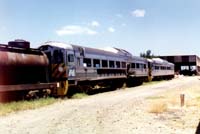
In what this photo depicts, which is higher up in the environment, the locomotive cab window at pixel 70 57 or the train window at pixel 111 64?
the locomotive cab window at pixel 70 57

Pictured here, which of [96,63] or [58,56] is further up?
[58,56]

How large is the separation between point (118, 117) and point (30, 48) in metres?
8.79

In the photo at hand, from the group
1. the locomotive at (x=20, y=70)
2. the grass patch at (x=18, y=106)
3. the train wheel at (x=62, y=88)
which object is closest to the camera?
the grass patch at (x=18, y=106)

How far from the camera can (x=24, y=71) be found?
66.4 ft

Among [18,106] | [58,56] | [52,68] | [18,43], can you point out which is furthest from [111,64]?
[18,106]

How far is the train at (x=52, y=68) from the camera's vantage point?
19078 millimetres

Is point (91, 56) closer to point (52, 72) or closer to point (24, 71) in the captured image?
point (52, 72)

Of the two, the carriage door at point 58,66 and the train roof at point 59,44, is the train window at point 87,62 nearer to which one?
the train roof at point 59,44

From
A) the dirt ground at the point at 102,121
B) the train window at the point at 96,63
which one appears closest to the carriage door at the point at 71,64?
the train window at the point at 96,63

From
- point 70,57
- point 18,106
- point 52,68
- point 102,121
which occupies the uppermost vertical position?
point 70,57

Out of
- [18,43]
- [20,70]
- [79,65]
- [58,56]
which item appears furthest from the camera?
[79,65]

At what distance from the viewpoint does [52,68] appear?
23.1 meters

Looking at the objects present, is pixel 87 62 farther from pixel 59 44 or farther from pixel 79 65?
pixel 59 44

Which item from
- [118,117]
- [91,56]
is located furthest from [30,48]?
[118,117]
